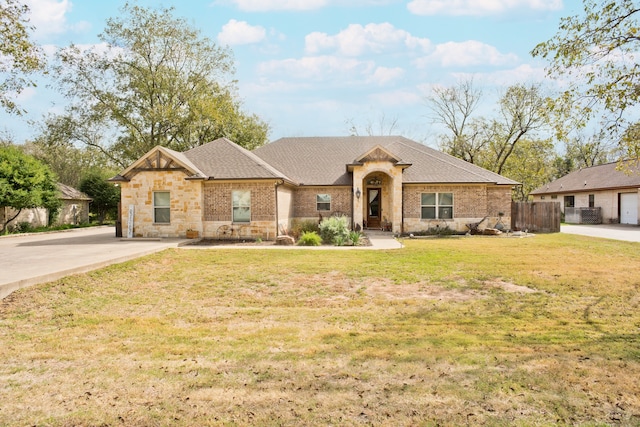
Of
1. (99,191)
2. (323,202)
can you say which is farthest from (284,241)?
(99,191)

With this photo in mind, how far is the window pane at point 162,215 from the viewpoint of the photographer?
19.0 meters

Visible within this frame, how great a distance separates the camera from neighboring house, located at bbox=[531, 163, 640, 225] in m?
29.4

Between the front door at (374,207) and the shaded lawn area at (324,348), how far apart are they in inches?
520

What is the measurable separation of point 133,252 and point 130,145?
76.1 ft

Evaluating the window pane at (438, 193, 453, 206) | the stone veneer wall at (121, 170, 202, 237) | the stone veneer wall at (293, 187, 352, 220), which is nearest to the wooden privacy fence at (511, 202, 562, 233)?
the window pane at (438, 193, 453, 206)

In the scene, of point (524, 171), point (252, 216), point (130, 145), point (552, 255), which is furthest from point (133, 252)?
point (524, 171)

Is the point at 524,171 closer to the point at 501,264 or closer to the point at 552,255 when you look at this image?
the point at 552,255

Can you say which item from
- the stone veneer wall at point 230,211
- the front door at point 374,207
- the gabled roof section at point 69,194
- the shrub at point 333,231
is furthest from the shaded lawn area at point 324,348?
the gabled roof section at point 69,194

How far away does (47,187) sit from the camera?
2589cm

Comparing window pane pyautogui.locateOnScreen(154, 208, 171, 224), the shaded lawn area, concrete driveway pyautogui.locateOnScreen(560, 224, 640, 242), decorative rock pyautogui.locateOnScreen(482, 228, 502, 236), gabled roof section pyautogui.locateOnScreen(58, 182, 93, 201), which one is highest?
gabled roof section pyautogui.locateOnScreen(58, 182, 93, 201)

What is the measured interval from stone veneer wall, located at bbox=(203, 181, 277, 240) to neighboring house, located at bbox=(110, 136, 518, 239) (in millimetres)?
48

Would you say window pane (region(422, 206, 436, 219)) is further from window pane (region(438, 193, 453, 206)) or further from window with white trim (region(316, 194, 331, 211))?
window with white trim (region(316, 194, 331, 211))

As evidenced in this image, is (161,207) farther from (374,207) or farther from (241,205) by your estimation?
(374,207)

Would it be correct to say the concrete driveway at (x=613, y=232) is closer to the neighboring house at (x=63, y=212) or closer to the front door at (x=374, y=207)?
the front door at (x=374, y=207)
